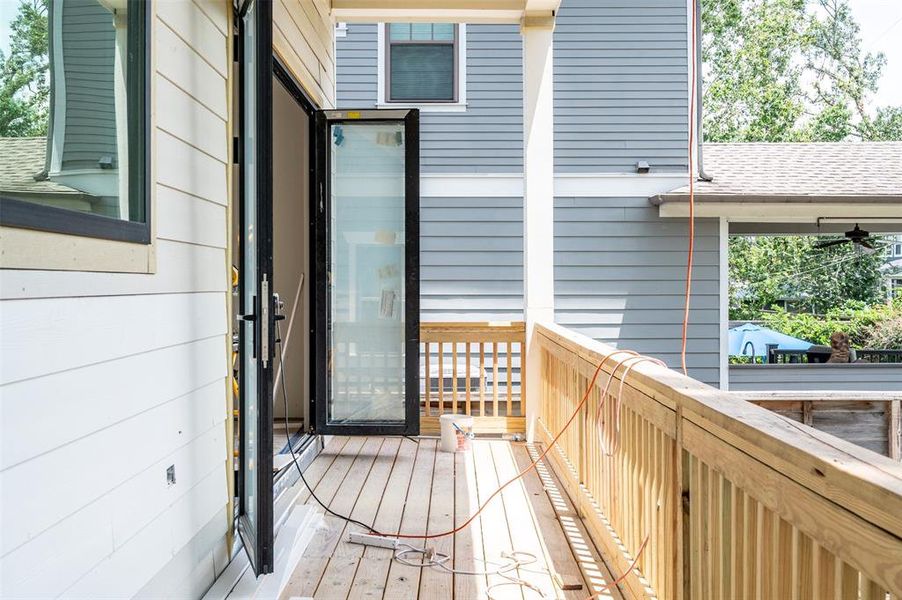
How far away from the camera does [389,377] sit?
487cm

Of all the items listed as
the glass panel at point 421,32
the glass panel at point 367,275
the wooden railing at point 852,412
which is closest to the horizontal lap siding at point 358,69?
the glass panel at point 421,32

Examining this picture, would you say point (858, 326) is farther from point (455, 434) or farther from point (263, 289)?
point (263, 289)

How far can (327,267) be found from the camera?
4.75 meters

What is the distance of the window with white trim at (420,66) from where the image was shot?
7281 mm

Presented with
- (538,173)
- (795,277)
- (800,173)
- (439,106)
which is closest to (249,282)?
(538,173)

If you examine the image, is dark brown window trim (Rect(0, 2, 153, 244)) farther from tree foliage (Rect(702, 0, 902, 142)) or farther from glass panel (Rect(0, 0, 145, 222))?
tree foliage (Rect(702, 0, 902, 142))

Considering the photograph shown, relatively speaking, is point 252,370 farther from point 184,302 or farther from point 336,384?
point 336,384

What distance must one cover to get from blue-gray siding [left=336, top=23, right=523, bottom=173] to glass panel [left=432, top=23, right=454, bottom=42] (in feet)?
0.59

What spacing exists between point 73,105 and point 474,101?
5802 millimetres

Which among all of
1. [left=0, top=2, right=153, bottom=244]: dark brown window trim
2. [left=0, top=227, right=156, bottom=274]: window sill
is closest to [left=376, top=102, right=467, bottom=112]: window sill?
[left=0, top=2, right=153, bottom=244]: dark brown window trim

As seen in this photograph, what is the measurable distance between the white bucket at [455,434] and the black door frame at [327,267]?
26 cm

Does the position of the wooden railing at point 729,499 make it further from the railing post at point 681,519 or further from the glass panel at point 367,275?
the glass panel at point 367,275

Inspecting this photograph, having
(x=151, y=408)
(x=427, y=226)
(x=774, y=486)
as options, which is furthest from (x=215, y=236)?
(x=427, y=226)

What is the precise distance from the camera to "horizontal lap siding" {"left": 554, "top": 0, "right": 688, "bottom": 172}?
734cm
